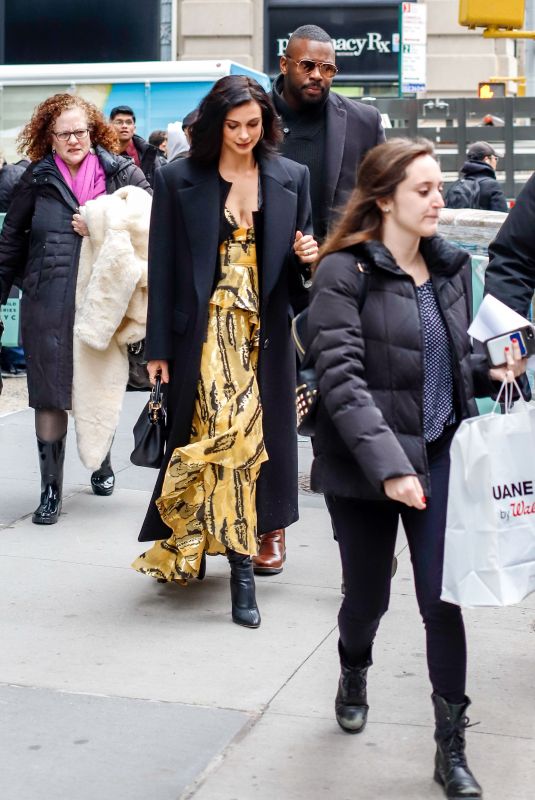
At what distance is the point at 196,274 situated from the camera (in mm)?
5055

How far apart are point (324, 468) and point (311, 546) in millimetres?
2553

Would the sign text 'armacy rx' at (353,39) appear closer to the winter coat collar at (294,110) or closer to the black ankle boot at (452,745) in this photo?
the winter coat collar at (294,110)

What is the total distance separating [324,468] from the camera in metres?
3.76

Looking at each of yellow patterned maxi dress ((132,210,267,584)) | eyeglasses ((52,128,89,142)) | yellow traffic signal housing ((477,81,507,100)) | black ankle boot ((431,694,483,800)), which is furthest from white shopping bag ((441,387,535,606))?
yellow traffic signal housing ((477,81,507,100))

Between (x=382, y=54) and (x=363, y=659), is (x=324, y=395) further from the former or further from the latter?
(x=382, y=54)

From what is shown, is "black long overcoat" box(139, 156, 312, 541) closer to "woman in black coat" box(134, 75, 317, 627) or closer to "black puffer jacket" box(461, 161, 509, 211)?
"woman in black coat" box(134, 75, 317, 627)

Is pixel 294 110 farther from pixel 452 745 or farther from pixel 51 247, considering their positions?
pixel 452 745

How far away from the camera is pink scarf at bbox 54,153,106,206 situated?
658 centimetres

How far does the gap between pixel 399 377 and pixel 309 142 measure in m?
2.37

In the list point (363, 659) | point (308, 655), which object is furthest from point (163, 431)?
point (363, 659)

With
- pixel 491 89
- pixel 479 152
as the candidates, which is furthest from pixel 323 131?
pixel 491 89

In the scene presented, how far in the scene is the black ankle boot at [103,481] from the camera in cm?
715

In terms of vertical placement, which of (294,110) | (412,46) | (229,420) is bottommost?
(229,420)

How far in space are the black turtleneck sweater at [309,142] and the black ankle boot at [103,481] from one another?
6.50 ft
